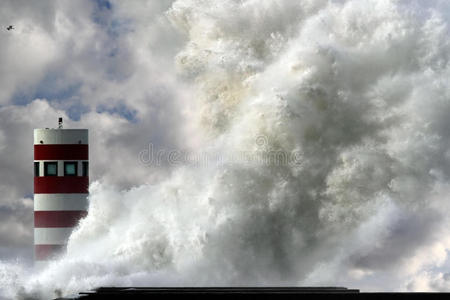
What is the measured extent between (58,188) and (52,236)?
4.99 ft

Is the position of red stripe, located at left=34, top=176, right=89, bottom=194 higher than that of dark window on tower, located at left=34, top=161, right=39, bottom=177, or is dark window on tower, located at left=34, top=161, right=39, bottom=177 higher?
dark window on tower, located at left=34, top=161, right=39, bottom=177

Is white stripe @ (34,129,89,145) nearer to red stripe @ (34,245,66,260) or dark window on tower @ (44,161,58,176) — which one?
dark window on tower @ (44,161,58,176)

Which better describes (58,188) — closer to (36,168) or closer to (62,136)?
(36,168)

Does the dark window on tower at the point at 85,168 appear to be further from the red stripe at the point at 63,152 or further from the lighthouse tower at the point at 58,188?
the red stripe at the point at 63,152

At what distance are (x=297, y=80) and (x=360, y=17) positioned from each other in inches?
104

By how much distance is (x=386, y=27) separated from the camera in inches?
1049

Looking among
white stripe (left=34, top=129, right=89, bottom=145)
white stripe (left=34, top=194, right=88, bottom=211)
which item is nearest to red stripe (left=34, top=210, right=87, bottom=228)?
white stripe (left=34, top=194, right=88, bottom=211)

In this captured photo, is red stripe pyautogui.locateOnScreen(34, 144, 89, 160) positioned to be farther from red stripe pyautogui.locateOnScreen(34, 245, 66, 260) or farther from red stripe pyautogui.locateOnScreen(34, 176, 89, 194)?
red stripe pyautogui.locateOnScreen(34, 245, 66, 260)

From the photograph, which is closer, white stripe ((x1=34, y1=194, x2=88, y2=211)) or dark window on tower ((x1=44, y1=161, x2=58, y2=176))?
white stripe ((x1=34, y1=194, x2=88, y2=211))

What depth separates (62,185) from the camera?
95.4ft

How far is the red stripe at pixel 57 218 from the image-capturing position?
29.0 metres

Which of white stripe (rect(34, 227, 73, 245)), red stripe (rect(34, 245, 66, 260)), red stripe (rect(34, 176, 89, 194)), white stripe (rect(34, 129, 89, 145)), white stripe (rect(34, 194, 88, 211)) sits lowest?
red stripe (rect(34, 245, 66, 260))

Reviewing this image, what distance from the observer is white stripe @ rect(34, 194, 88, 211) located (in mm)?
29047

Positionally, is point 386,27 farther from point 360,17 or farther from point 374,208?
point 374,208
